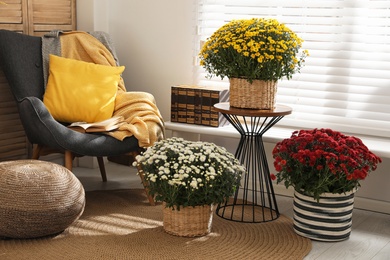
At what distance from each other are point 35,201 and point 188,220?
2.45 ft

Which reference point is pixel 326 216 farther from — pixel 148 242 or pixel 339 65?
pixel 339 65

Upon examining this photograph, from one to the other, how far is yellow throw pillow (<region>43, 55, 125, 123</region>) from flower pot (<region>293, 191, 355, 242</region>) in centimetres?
137

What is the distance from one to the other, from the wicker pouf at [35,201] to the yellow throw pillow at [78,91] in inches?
28.5

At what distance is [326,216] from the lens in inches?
119

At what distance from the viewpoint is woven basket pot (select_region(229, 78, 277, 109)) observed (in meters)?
3.16

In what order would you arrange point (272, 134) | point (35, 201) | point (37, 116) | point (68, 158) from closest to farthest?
1. point (35, 201)
2. point (37, 116)
3. point (68, 158)
4. point (272, 134)

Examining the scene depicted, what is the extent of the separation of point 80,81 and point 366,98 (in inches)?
68.6

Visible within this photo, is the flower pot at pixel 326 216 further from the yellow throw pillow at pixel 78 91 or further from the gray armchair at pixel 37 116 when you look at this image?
the yellow throw pillow at pixel 78 91

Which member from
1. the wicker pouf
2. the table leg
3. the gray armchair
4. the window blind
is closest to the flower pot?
the table leg

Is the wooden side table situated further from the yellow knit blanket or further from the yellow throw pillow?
the yellow throw pillow

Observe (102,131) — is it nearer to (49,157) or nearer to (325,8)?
(49,157)

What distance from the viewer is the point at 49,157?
14.0 ft

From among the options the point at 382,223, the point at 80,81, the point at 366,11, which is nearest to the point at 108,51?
the point at 80,81

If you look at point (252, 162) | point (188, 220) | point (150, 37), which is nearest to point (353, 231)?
point (252, 162)
